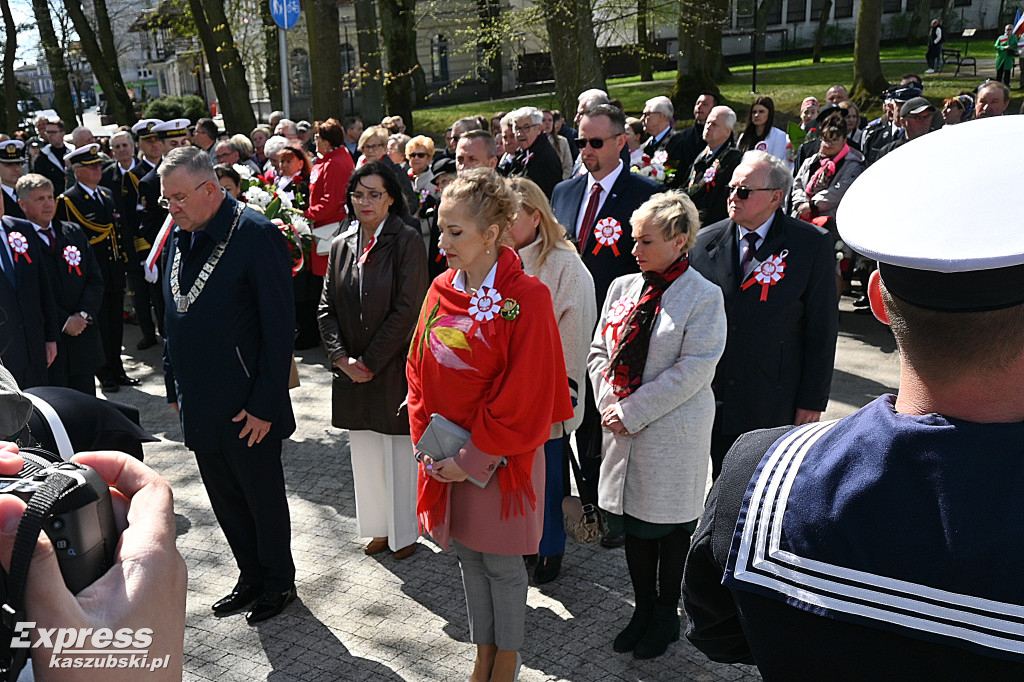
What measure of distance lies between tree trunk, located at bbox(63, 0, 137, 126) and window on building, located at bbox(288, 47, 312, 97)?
1940 centimetres

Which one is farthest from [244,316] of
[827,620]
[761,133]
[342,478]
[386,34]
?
[386,34]

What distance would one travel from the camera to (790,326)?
14.3ft

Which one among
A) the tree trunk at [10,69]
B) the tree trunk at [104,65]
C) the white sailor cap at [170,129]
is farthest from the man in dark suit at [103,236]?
the tree trunk at [10,69]

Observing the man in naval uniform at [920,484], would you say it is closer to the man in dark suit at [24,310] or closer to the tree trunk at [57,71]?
the man in dark suit at [24,310]

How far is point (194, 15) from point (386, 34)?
4.30 metres

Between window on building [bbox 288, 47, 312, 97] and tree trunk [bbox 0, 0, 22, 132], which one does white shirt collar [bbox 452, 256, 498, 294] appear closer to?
tree trunk [bbox 0, 0, 22, 132]

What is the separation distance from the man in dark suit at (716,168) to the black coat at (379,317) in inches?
141

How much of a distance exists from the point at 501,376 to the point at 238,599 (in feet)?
6.97

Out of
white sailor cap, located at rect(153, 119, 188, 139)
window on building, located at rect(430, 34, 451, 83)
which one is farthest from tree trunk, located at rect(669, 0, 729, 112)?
window on building, located at rect(430, 34, 451, 83)

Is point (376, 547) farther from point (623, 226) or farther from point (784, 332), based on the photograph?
point (784, 332)

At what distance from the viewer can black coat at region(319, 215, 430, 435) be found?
4922 mm

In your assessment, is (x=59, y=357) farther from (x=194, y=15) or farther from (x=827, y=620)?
(x=194, y=15)

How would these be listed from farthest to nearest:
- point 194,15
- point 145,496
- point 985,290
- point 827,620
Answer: point 194,15, point 145,496, point 827,620, point 985,290

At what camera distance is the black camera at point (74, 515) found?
137 centimetres
